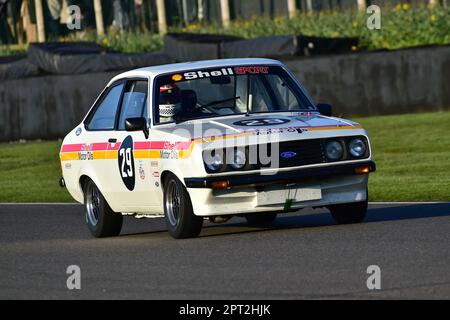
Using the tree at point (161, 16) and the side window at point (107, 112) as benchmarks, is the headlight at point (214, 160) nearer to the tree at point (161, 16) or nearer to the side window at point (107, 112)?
the side window at point (107, 112)

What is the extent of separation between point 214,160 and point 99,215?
2080 mm

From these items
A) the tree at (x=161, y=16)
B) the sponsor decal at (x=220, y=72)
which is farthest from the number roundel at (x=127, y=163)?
the tree at (x=161, y=16)

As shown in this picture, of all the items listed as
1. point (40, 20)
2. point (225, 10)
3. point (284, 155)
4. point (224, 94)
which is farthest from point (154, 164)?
point (40, 20)

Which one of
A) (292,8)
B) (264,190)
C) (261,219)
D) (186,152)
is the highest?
(186,152)

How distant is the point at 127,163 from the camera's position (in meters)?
12.7

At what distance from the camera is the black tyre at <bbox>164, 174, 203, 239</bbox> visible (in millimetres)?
11719

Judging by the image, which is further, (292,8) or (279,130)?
(292,8)

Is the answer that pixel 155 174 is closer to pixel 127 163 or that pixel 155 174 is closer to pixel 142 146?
pixel 142 146

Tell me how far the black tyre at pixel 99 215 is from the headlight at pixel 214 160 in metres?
1.91

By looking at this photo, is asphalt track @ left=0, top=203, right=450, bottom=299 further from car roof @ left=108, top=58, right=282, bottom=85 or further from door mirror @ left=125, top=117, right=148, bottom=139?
car roof @ left=108, top=58, right=282, bottom=85

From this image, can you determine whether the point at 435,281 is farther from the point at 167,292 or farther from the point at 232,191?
the point at 232,191

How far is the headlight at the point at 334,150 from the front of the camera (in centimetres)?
1188
